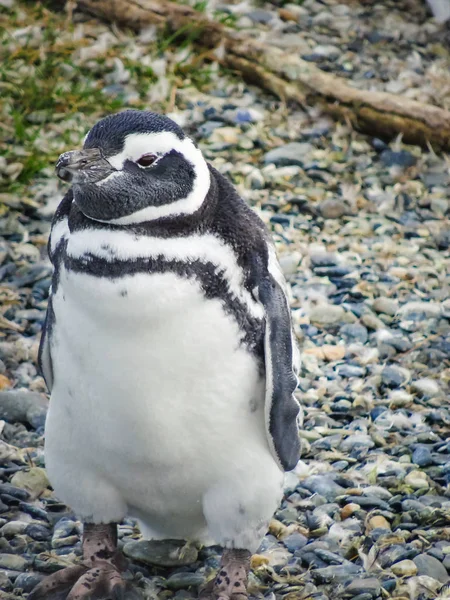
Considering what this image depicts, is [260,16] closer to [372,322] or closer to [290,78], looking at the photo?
[290,78]

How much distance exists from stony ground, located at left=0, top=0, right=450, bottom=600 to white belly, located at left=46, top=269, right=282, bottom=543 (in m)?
0.37

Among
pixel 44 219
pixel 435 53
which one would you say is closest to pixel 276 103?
pixel 435 53

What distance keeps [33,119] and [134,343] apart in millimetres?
3327

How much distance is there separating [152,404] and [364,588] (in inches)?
34.7

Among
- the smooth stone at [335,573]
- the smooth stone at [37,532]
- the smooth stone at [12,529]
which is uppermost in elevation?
the smooth stone at [335,573]

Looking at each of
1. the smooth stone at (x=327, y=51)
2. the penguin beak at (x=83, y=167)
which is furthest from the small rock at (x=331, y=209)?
the penguin beak at (x=83, y=167)

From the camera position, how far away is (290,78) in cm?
617

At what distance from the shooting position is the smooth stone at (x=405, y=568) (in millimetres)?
3139

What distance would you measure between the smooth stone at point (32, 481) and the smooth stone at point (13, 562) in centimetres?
34

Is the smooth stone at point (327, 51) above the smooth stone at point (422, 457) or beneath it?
beneath

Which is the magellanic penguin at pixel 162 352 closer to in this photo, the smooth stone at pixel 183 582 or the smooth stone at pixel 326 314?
the smooth stone at pixel 183 582

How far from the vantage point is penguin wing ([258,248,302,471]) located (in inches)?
106

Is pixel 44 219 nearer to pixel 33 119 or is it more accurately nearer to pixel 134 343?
pixel 33 119

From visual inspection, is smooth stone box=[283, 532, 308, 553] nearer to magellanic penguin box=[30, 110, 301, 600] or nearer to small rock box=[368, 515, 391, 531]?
small rock box=[368, 515, 391, 531]
